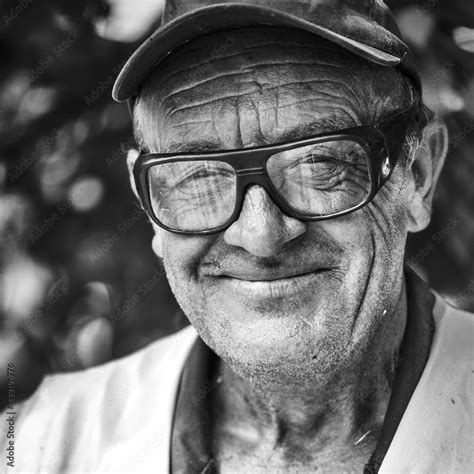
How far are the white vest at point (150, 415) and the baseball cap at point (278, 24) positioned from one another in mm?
744

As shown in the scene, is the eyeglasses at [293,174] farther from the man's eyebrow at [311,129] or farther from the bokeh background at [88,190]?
the bokeh background at [88,190]

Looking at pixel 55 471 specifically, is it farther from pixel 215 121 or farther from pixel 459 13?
pixel 459 13

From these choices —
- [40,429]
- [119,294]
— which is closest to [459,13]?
[119,294]

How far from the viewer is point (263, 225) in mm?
1756

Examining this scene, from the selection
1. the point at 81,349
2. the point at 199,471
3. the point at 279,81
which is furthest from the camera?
the point at 81,349

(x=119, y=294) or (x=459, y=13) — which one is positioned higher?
(x=459, y=13)

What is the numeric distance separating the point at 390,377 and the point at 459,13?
1297 millimetres

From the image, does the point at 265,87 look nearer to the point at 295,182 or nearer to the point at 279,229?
the point at 295,182

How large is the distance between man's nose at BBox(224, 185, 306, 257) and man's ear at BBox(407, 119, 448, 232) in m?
0.44

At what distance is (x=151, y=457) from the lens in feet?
6.72

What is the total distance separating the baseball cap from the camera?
1718mm

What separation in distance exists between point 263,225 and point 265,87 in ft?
1.07

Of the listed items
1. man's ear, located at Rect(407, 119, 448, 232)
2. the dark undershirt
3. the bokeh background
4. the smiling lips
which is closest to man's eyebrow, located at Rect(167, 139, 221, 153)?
the smiling lips

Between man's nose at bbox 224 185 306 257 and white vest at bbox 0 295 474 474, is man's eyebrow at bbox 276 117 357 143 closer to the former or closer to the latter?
man's nose at bbox 224 185 306 257
